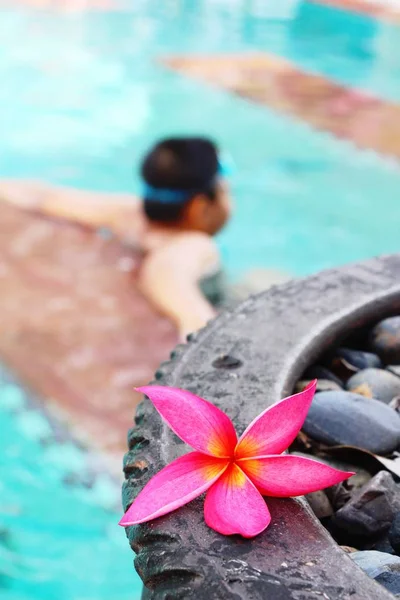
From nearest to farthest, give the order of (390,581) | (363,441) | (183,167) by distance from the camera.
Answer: (390,581)
(363,441)
(183,167)

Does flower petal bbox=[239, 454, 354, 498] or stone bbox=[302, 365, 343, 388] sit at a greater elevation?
stone bbox=[302, 365, 343, 388]

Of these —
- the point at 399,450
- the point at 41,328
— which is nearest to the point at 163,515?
the point at 399,450

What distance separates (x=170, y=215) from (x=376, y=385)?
10.4ft

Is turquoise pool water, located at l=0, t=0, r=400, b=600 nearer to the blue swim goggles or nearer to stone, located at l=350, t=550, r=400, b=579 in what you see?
the blue swim goggles

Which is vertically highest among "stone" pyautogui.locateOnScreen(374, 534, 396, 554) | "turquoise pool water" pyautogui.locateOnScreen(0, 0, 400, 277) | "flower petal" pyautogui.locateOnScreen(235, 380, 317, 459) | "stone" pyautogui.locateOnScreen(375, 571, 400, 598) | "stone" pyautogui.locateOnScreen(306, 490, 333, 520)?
"turquoise pool water" pyautogui.locateOnScreen(0, 0, 400, 277)

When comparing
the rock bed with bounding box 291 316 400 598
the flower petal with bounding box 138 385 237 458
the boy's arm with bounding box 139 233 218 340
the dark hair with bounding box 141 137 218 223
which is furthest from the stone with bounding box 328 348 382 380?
the dark hair with bounding box 141 137 218 223

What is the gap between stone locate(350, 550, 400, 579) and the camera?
0.63 metres

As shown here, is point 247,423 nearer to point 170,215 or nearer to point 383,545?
point 383,545

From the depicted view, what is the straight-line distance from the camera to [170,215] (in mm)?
4062

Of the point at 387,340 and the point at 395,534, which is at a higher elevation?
the point at 387,340

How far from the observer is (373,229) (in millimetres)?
4988

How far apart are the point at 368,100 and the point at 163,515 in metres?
6.59

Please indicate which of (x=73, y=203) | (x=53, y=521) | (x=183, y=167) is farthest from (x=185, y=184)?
(x=53, y=521)

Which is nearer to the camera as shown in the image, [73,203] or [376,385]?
[376,385]
